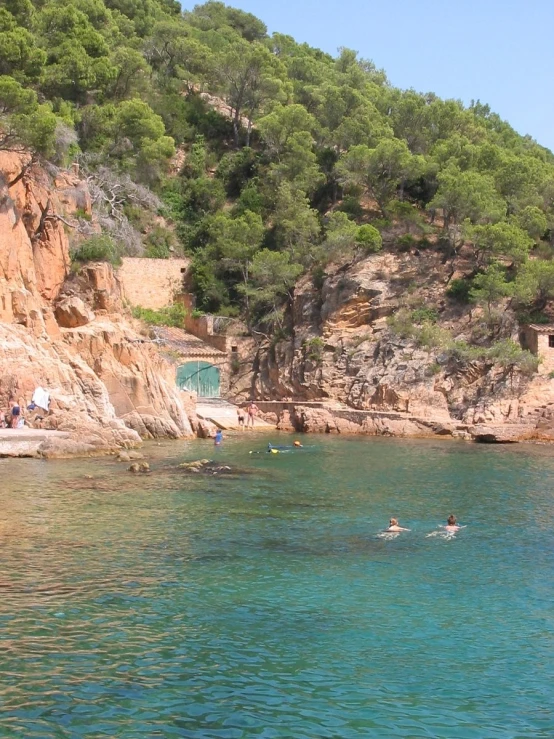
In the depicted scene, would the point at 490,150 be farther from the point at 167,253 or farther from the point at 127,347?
the point at 127,347

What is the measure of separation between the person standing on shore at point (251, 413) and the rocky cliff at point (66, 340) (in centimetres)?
677

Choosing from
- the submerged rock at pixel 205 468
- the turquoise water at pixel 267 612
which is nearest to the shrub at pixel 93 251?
the submerged rock at pixel 205 468

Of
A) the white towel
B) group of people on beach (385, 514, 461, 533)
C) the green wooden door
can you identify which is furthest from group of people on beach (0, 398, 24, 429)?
the green wooden door

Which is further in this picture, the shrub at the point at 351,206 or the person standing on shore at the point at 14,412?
the shrub at the point at 351,206

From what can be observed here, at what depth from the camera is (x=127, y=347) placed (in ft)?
120

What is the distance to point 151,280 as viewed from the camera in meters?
52.8

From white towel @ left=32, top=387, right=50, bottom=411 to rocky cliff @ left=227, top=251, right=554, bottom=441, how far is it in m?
17.5

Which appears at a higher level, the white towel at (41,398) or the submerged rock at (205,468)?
the white towel at (41,398)

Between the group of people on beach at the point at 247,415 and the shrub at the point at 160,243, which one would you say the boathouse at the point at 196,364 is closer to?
the group of people on beach at the point at 247,415

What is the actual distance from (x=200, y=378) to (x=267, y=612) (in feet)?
119

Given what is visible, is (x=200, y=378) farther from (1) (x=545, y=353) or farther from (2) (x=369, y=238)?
(1) (x=545, y=353)

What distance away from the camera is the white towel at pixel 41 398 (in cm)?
2997

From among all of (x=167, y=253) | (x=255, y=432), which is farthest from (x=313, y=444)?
(x=167, y=253)

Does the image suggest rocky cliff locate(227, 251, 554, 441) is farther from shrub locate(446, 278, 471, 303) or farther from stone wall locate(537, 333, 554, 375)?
stone wall locate(537, 333, 554, 375)
